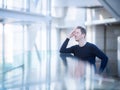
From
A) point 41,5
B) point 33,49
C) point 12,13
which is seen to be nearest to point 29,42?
point 33,49

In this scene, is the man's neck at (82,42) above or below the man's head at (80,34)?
below

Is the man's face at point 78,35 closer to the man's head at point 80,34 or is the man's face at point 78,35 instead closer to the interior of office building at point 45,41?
the man's head at point 80,34

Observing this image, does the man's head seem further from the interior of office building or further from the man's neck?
the interior of office building

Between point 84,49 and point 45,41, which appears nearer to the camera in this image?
point 84,49

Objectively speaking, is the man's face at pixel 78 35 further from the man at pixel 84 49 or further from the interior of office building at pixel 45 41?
the interior of office building at pixel 45 41

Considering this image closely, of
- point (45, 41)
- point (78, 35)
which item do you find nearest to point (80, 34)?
point (78, 35)

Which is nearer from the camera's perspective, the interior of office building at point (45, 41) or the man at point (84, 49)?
the man at point (84, 49)

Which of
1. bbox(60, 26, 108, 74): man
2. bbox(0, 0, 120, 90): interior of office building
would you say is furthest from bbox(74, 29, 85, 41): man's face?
bbox(0, 0, 120, 90): interior of office building

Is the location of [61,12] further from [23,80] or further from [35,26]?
[23,80]

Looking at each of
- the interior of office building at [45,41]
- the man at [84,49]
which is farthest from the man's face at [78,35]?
the interior of office building at [45,41]

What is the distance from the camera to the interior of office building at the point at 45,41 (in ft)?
13.0

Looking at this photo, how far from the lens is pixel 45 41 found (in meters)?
7.23

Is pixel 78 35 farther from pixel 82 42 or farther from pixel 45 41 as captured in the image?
pixel 45 41

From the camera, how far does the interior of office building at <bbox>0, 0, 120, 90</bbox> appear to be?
396 cm
